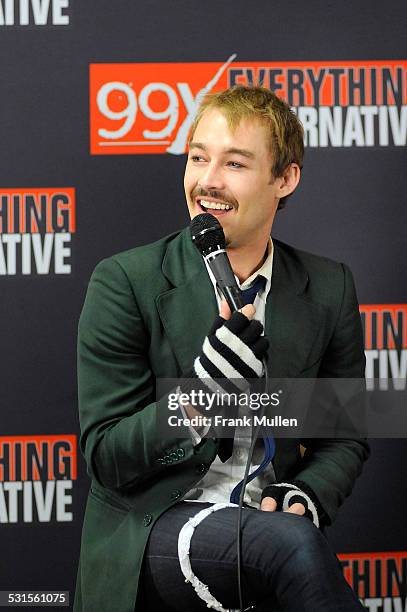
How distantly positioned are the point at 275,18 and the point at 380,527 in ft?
4.50

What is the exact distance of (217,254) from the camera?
1.49 m

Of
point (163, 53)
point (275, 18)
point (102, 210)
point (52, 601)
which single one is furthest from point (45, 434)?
point (275, 18)

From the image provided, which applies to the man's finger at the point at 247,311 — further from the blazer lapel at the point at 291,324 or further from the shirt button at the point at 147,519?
the shirt button at the point at 147,519

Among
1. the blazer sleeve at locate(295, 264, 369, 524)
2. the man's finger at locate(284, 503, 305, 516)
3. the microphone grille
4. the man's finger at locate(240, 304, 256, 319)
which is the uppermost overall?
the microphone grille

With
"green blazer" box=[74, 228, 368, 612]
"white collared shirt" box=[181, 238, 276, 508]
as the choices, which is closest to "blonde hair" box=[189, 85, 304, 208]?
"green blazer" box=[74, 228, 368, 612]

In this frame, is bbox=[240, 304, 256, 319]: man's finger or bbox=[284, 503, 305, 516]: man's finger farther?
bbox=[284, 503, 305, 516]: man's finger

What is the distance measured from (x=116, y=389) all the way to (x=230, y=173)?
47cm

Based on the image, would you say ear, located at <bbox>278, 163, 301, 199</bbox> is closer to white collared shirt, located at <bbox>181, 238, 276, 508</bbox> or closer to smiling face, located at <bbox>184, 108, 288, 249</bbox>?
smiling face, located at <bbox>184, 108, 288, 249</bbox>

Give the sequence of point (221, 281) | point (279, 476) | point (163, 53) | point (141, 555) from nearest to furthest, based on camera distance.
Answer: point (221, 281)
point (141, 555)
point (279, 476)
point (163, 53)

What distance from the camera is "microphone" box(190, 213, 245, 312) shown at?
1.46m

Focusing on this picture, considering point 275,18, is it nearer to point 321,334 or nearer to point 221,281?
point 321,334

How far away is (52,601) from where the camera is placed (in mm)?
2340

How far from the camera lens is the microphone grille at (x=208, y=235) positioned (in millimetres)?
1533

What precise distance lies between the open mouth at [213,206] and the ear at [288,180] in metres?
0.17
